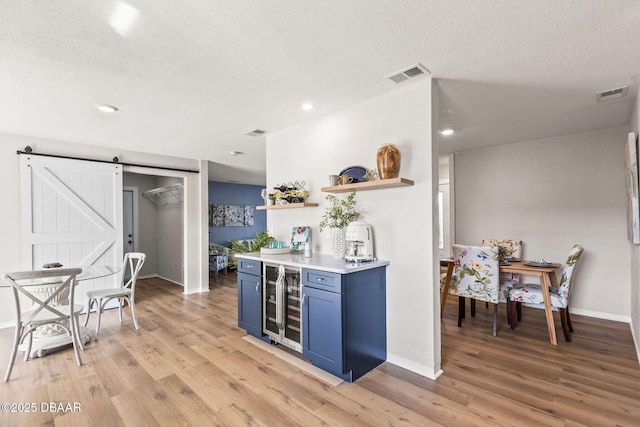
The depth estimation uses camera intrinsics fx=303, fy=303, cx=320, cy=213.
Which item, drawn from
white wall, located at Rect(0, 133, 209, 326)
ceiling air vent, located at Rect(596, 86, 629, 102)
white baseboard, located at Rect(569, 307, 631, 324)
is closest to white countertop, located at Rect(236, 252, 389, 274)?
ceiling air vent, located at Rect(596, 86, 629, 102)

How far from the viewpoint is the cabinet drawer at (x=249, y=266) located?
312 cm

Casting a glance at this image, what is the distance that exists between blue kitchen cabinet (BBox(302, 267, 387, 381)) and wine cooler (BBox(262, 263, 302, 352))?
0.17 m

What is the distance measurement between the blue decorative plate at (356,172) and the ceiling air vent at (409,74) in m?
0.81

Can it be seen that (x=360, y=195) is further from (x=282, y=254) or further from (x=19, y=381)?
(x=19, y=381)

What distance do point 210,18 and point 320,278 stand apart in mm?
1916

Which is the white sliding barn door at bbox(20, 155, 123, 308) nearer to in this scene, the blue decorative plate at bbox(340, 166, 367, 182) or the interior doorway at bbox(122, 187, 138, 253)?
the interior doorway at bbox(122, 187, 138, 253)

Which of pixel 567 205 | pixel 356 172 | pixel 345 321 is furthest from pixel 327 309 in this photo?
pixel 567 205

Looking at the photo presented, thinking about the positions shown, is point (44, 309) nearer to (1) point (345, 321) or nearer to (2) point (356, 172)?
(1) point (345, 321)

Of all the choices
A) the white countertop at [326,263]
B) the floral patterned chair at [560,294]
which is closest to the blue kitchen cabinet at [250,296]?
the white countertop at [326,263]

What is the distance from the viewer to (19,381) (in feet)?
7.96

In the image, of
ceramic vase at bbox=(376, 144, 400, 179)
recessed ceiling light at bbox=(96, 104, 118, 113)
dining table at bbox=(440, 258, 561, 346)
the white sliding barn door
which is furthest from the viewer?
the white sliding barn door

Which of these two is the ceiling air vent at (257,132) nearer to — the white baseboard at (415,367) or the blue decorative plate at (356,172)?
the blue decorative plate at (356,172)

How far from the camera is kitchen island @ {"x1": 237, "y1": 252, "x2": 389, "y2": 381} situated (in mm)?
2361

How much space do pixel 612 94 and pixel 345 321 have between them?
3.18 m
